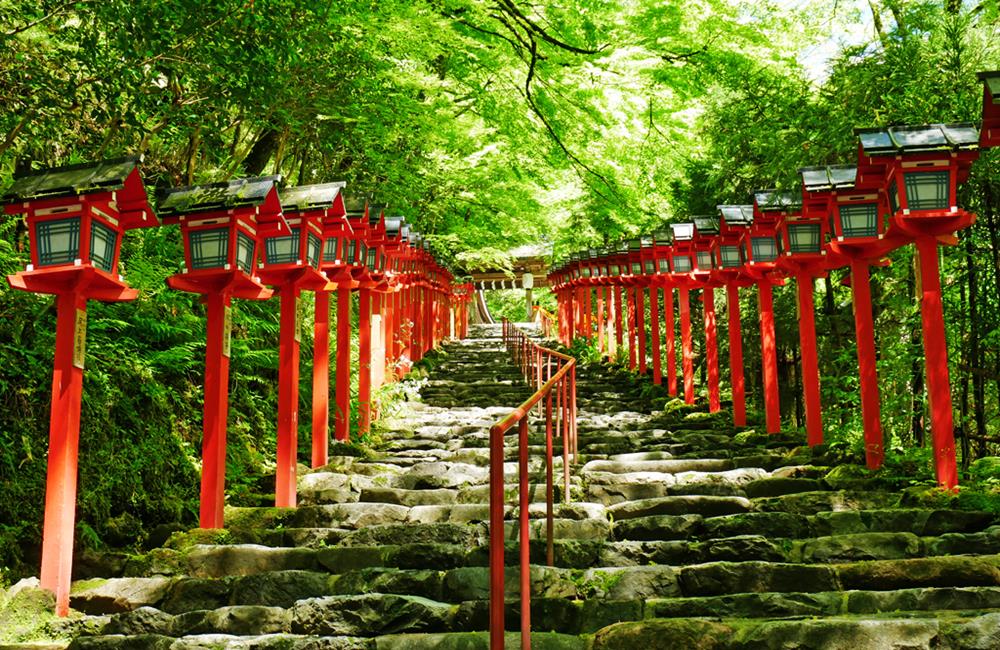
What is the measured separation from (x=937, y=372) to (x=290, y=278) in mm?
5732

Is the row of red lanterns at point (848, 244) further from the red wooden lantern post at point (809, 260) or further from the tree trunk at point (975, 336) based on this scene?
the tree trunk at point (975, 336)

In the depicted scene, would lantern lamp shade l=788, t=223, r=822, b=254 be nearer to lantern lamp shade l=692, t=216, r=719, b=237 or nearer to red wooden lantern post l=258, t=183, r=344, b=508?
lantern lamp shade l=692, t=216, r=719, b=237

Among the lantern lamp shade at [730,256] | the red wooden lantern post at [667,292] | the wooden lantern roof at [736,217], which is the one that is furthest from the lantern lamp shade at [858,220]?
the red wooden lantern post at [667,292]

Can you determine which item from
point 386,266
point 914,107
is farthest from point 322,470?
point 914,107

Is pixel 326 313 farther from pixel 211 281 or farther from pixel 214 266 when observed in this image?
pixel 214 266

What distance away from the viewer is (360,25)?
8930mm

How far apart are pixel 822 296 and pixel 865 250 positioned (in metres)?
6.65

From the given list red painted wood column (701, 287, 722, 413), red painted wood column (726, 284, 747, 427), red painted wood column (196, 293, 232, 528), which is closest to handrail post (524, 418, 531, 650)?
red painted wood column (196, 293, 232, 528)

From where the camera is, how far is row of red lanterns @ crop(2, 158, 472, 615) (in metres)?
4.96

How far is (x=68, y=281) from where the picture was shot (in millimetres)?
5051

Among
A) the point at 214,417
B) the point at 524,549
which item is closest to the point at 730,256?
the point at 214,417

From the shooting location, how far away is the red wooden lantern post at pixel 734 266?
10789 mm

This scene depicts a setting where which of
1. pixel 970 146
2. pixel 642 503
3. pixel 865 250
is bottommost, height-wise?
pixel 642 503

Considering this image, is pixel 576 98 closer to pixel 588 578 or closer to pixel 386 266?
pixel 386 266
